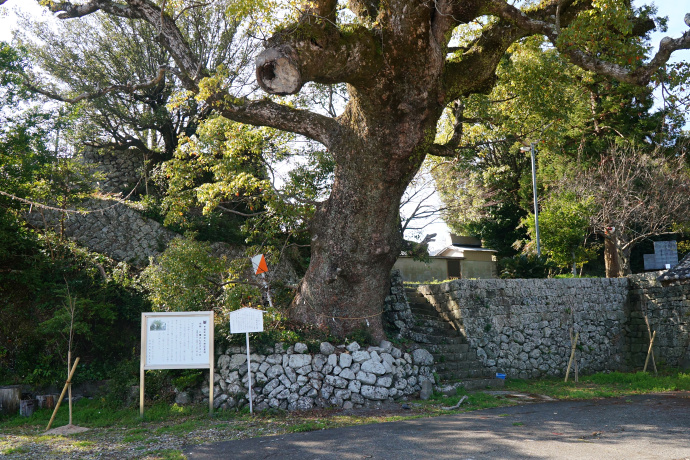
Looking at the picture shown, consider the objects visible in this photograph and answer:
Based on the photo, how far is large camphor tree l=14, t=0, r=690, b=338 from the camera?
303 inches

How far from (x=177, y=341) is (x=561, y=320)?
358 inches

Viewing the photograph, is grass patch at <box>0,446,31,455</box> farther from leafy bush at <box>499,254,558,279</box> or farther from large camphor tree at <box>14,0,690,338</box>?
leafy bush at <box>499,254,558,279</box>

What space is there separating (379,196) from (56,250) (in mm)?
6837

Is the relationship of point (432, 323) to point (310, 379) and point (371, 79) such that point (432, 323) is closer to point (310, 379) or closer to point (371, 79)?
point (310, 379)

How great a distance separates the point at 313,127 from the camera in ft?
28.8

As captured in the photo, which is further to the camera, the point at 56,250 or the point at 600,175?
the point at 600,175

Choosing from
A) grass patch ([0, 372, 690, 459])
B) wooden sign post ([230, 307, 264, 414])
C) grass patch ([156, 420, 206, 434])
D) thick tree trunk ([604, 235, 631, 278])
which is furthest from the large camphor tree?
thick tree trunk ([604, 235, 631, 278])

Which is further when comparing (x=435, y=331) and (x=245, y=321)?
(x=435, y=331)

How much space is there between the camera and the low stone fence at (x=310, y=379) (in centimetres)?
801

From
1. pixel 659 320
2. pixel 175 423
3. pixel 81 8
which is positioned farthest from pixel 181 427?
pixel 659 320

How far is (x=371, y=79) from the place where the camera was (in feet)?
27.4

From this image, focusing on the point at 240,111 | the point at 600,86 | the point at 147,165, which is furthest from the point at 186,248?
the point at 600,86

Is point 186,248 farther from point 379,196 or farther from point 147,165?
point 147,165

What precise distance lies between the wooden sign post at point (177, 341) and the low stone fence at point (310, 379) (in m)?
0.43
